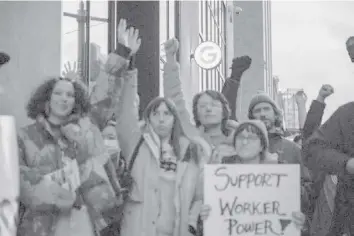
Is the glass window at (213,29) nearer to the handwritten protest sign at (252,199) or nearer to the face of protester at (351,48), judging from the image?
the handwritten protest sign at (252,199)

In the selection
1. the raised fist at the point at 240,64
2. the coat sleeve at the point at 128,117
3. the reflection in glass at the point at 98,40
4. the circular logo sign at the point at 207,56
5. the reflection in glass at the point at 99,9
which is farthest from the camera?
the circular logo sign at the point at 207,56

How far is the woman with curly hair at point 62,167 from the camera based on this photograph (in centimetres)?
472

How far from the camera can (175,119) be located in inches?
217

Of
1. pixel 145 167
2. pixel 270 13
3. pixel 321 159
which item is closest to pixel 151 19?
pixel 145 167

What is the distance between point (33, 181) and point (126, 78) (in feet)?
4.85

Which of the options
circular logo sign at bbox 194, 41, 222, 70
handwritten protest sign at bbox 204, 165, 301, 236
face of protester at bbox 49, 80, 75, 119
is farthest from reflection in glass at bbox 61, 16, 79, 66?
circular logo sign at bbox 194, 41, 222, 70

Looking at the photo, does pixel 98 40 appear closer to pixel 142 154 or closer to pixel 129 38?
pixel 129 38

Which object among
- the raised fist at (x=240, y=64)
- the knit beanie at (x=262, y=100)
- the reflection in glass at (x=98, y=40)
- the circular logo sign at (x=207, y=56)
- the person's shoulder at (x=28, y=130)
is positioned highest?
the circular logo sign at (x=207, y=56)

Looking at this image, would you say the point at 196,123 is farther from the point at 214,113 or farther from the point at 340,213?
the point at 340,213

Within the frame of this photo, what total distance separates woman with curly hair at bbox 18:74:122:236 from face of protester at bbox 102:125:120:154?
41 centimetres

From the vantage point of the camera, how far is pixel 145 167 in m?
5.45

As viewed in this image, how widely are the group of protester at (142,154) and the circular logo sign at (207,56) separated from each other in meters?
9.14

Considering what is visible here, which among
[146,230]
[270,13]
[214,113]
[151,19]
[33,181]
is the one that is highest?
[270,13]

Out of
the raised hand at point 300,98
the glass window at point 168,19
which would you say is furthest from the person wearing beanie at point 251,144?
the glass window at point 168,19
